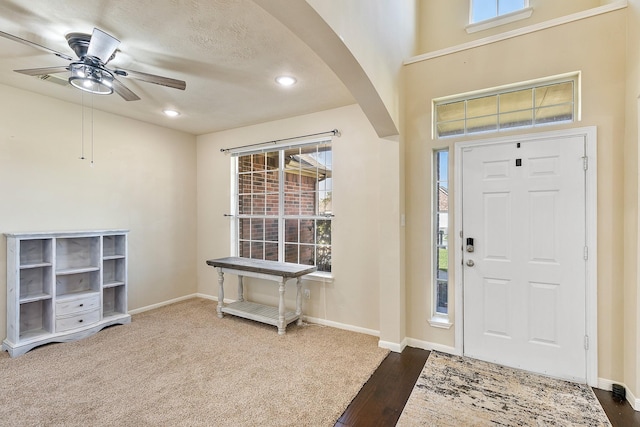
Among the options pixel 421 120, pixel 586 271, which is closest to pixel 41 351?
pixel 421 120

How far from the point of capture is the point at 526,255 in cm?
264

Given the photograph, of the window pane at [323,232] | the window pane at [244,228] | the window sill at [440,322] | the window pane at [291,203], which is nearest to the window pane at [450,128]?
the window pane at [323,232]

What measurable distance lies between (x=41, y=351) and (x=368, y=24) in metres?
4.10

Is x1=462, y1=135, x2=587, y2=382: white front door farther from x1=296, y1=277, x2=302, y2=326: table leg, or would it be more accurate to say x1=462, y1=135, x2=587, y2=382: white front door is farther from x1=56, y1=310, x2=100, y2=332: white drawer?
x1=56, y1=310, x2=100, y2=332: white drawer

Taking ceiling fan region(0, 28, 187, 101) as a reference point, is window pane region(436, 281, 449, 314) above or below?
below

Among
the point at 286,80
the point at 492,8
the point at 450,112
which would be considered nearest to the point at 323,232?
the point at 286,80

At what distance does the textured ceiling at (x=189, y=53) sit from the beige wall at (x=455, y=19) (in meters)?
1.28

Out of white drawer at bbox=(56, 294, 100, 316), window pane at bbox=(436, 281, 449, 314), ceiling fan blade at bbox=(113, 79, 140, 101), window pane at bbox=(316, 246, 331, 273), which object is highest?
ceiling fan blade at bbox=(113, 79, 140, 101)

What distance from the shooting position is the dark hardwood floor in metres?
2.01

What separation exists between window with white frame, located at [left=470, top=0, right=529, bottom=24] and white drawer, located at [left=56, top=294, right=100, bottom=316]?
17.0 ft

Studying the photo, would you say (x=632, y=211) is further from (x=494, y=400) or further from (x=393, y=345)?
(x=393, y=345)

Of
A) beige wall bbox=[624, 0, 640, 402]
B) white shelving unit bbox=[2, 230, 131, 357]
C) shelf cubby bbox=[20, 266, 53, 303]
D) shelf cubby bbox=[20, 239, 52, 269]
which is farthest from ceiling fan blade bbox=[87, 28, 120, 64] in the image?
beige wall bbox=[624, 0, 640, 402]

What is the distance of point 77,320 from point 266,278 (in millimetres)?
2025

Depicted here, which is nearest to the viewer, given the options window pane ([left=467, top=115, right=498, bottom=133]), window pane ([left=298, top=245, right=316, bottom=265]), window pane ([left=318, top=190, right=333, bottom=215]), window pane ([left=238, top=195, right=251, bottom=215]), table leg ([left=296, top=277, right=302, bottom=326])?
window pane ([left=467, top=115, right=498, bottom=133])
